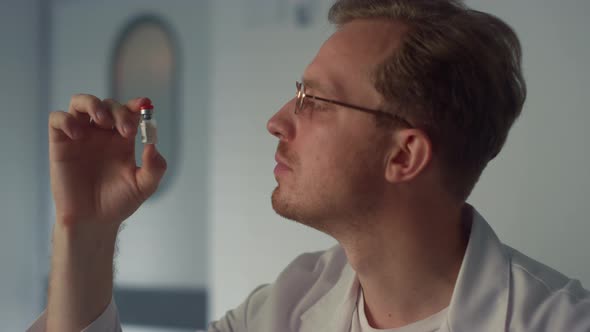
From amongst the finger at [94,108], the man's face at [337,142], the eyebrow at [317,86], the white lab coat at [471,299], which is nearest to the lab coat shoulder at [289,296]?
the white lab coat at [471,299]

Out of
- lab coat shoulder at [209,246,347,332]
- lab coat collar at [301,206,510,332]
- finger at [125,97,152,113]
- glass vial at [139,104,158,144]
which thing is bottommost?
lab coat shoulder at [209,246,347,332]

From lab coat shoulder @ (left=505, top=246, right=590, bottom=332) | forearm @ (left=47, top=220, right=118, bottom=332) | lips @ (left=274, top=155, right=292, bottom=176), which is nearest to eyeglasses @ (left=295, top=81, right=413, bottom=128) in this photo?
lips @ (left=274, top=155, right=292, bottom=176)

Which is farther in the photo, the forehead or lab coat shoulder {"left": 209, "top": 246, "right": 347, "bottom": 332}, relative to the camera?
lab coat shoulder {"left": 209, "top": 246, "right": 347, "bottom": 332}

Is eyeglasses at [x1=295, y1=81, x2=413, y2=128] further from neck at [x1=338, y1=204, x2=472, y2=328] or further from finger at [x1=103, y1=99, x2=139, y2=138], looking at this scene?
finger at [x1=103, y1=99, x2=139, y2=138]

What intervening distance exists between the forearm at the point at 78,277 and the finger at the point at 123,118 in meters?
0.26

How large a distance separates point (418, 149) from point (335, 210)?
23cm

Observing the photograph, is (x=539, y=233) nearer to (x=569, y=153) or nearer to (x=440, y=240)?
(x=569, y=153)

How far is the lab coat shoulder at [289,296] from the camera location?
54.3 inches

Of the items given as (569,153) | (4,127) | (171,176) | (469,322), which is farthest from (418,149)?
(4,127)

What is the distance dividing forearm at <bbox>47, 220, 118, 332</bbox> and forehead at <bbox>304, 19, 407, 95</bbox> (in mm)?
635

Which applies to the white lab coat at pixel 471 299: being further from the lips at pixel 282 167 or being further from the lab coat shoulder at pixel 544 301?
the lips at pixel 282 167

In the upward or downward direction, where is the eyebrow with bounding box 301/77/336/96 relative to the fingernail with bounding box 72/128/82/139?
upward

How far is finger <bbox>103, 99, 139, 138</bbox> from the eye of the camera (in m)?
1.18

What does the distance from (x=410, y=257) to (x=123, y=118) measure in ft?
2.29
